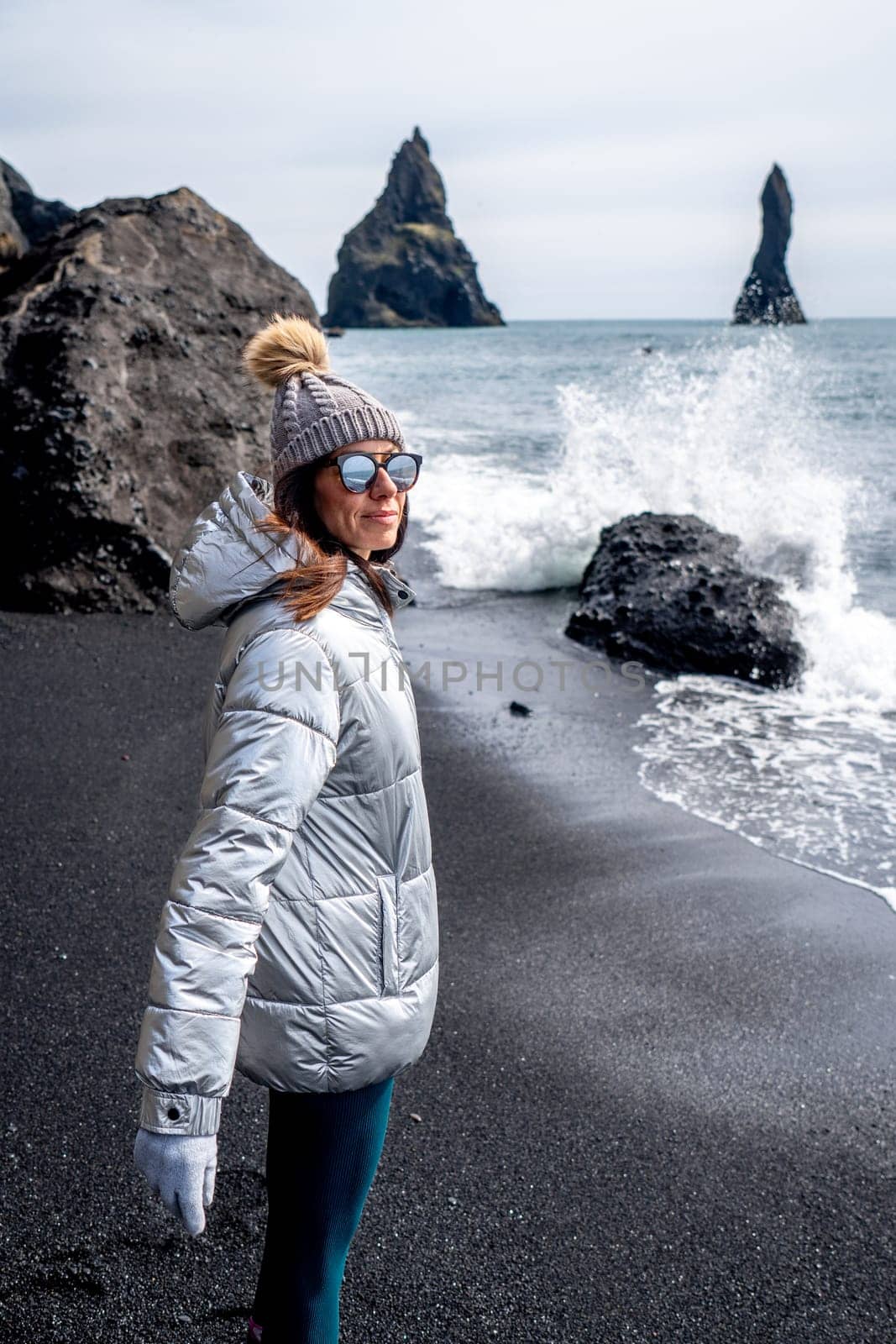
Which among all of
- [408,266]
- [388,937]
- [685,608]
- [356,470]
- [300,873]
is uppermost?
[408,266]

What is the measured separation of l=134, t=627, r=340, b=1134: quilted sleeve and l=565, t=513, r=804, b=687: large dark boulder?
5.76m

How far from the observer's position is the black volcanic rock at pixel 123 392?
270 inches

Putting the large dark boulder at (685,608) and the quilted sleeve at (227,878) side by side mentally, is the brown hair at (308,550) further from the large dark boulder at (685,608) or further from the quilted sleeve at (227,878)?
the large dark boulder at (685,608)

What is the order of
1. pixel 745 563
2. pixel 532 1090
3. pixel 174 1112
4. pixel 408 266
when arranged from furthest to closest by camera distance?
pixel 408 266 < pixel 745 563 < pixel 532 1090 < pixel 174 1112

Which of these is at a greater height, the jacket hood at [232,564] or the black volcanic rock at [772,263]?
the black volcanic rock at [772,263]

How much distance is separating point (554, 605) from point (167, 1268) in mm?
6797

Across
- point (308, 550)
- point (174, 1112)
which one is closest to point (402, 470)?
point (308, 550)

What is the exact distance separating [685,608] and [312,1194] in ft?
19.5

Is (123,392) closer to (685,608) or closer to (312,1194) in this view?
(685,608)

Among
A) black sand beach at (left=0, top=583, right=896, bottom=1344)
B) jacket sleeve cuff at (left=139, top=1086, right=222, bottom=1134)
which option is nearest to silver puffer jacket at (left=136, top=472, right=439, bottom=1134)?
jacket sleeve cuff at (left=139, top=1086, right=222, bottom=1134)

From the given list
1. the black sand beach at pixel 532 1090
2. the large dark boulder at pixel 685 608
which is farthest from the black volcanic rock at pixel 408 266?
the black sand beach at pixel 532 1090

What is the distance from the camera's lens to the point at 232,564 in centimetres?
162

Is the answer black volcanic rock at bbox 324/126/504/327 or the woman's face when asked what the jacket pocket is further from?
black volcanic rock at bbox 324/126/504/327

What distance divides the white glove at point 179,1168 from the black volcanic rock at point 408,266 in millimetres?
121380
